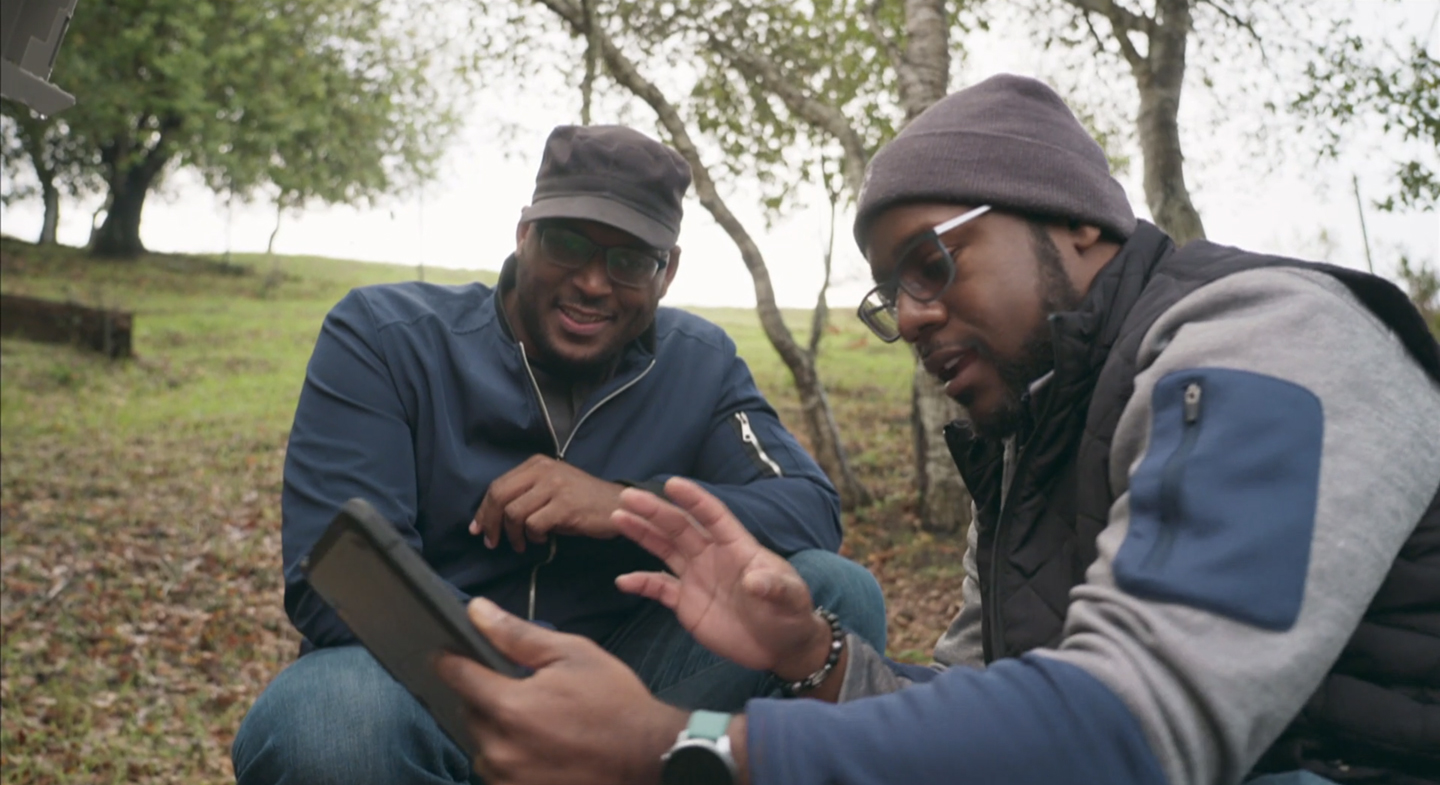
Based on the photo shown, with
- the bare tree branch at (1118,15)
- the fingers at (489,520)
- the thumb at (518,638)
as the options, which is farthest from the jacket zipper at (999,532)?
the bare tree branch at (1118,15)

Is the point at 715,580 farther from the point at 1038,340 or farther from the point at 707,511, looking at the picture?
the point at 1038,340

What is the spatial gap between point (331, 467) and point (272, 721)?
0.63 meters

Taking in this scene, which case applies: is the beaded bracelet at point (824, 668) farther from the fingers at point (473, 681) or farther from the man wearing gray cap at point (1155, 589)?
the fingers at point (473, 681)

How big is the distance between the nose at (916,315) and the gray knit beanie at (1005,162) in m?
0.19

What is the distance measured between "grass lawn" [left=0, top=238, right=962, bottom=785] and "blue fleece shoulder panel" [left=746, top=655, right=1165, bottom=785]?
13.6ft

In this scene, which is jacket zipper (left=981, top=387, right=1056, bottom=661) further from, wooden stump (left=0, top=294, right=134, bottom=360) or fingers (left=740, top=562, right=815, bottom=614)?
wooden stump (left=0, top=294, right=134, bottom=360)

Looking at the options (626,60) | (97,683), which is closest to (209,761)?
(97,683)

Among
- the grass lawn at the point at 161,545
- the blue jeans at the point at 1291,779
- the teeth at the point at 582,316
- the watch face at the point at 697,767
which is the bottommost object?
the grass lawn at the point at 161,545

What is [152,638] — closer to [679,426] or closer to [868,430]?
[679,426]

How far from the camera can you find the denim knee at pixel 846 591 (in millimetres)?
2879

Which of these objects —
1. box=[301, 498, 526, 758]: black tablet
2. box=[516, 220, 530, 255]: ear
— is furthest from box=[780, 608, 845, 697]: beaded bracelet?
box=[516, 220, 530, 255]: ear

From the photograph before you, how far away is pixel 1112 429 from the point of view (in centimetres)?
181

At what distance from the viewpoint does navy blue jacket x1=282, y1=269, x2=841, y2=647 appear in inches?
111

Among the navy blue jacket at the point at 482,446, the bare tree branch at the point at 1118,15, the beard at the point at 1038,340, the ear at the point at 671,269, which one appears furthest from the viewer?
the bare tree branch at the point at 1118,15
